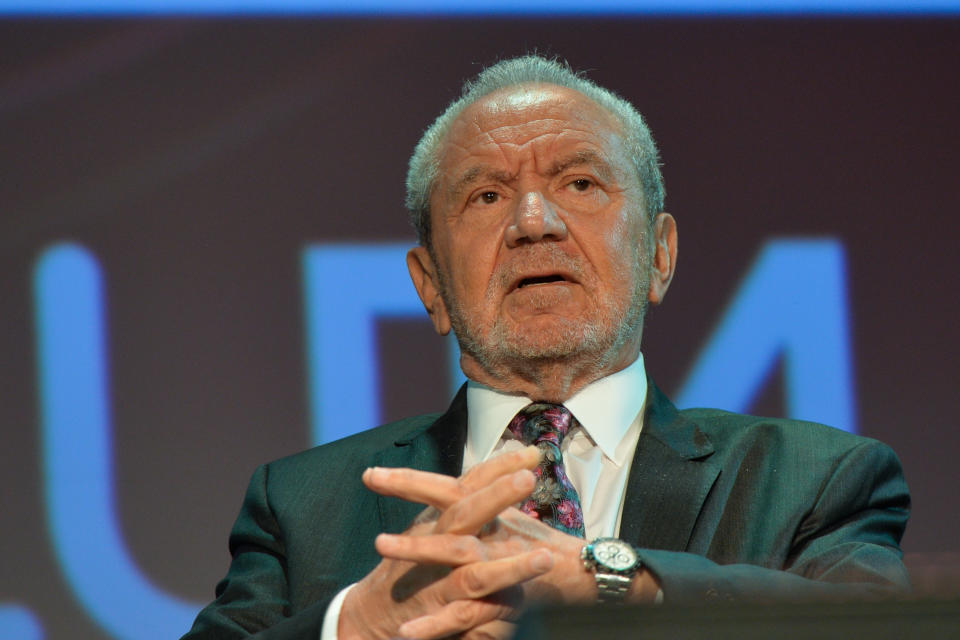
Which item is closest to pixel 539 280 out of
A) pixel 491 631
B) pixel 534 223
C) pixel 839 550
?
pixel 534 223

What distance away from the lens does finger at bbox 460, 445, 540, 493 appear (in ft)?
5.34

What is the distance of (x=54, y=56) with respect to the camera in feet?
9.68

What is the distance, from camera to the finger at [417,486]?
1638 millimetres

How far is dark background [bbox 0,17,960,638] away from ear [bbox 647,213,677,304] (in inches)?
16.5

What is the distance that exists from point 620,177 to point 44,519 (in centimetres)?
143

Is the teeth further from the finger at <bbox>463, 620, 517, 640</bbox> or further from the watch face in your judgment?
the finger at <bbox>463, 620, 517, 640</bbox>

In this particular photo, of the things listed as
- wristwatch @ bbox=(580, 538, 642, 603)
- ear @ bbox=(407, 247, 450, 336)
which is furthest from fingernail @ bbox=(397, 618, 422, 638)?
ear @ bbox=(407, 247, 450, 336)

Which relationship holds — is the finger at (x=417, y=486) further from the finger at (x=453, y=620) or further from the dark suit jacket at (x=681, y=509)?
the dark suit jacket at (x=681, y=509)

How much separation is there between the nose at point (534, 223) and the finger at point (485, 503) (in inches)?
27.7

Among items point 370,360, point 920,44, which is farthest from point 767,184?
point 370,360

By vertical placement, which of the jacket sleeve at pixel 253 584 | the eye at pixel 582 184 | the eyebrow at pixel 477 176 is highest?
the eyebrow at pixel 477 176

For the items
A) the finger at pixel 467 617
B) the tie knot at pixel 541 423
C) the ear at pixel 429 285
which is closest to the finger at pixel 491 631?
the finger at pixel 467 617

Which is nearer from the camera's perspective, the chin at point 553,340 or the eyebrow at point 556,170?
the chin at point 553,340

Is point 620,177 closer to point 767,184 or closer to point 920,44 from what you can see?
point 767,184
